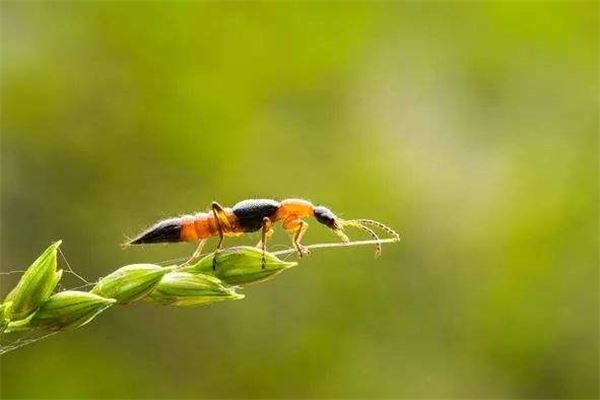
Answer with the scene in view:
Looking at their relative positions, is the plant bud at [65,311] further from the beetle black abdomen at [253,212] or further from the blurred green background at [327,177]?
the blurred green background at [327,177]

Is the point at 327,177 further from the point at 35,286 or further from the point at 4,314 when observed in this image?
the point at 4,314

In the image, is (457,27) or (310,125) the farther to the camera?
(457,27)

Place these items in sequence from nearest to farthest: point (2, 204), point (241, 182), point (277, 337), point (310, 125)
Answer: point (2, 204)
point (277, 337)
point (241, 182)
point (310, 125)

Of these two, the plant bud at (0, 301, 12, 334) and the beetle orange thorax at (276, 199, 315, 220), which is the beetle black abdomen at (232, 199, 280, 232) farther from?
the plant bud at (0, 301, 12, 334)

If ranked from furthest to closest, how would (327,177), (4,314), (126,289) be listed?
(327,177) → (126,289) → (4,314)

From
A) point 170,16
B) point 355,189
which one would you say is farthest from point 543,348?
point 170,16

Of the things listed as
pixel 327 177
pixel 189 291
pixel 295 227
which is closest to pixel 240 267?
pixel 189 291

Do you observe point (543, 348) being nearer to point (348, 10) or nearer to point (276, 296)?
point (276, 296)
